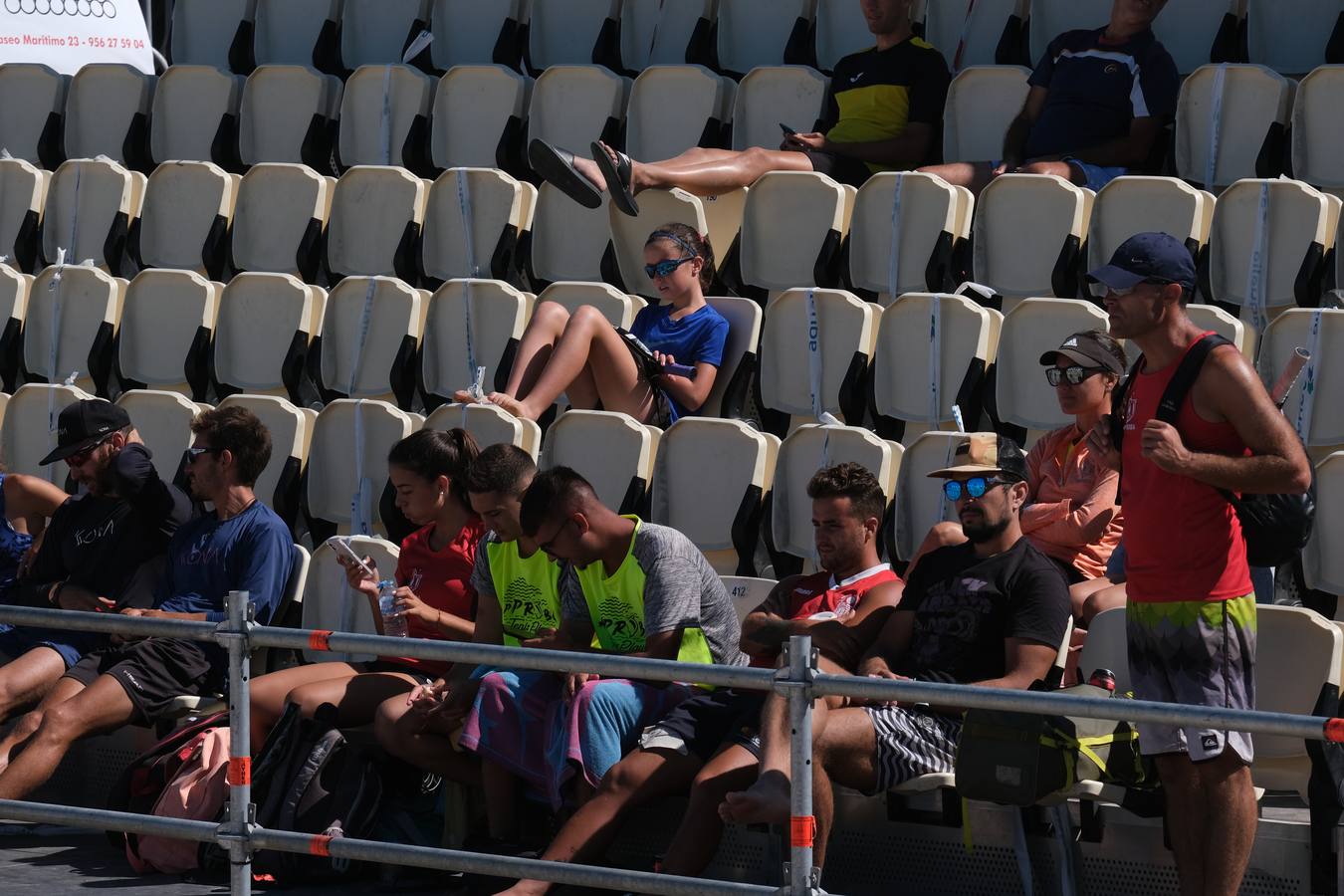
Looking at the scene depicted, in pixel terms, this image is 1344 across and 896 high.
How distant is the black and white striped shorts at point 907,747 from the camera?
14.4ft

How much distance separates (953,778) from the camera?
14.0ft

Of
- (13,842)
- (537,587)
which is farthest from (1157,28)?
(13,842)

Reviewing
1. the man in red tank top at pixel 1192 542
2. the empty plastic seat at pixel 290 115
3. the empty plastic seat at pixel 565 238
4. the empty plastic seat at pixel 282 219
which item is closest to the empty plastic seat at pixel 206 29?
the empty plastic seat at pixel 290 115

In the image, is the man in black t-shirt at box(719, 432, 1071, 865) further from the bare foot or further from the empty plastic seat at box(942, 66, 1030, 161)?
the empty plastic seat at box(942, 66, 1030, 161)

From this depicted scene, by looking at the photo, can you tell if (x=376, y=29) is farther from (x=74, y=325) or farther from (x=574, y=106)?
(x=74, y=325)

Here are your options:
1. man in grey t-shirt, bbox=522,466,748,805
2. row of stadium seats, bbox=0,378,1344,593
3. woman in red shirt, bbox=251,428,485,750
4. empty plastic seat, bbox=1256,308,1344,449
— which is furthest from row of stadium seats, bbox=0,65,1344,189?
man in grey t-shirt, bbox=522,466,748,805

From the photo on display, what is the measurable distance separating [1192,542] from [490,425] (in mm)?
2560

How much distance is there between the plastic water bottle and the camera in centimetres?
516

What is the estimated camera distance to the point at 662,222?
700 cm

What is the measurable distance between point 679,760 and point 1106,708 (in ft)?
5.61

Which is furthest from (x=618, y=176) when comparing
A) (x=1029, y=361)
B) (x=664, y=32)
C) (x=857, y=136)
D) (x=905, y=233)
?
(x=664, y=32)

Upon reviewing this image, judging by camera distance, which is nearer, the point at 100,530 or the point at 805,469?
the point at 805,469

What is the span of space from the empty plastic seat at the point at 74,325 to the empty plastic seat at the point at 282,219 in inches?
22.2

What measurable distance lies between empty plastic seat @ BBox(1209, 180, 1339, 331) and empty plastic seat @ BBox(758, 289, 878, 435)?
1.14 meters
